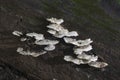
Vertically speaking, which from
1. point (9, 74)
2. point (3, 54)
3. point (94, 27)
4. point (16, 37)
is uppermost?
Answer: point (94, 27)

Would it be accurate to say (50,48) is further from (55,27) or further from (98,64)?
(98,64)

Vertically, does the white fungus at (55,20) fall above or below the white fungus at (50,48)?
above

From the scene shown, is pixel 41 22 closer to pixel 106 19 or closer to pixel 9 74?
pixel 9 74

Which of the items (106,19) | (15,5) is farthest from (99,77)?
(15,5)

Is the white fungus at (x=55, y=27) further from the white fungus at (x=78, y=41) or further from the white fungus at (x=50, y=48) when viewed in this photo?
the white fungus at (x=50, y=48)

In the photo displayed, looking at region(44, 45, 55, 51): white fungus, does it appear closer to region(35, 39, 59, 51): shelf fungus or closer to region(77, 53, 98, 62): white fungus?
region(35, 39, 59, 51): shelf fungus

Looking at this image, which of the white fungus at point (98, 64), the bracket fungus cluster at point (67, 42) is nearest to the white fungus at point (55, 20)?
the bracket fungus cluster at point (67, 42)
